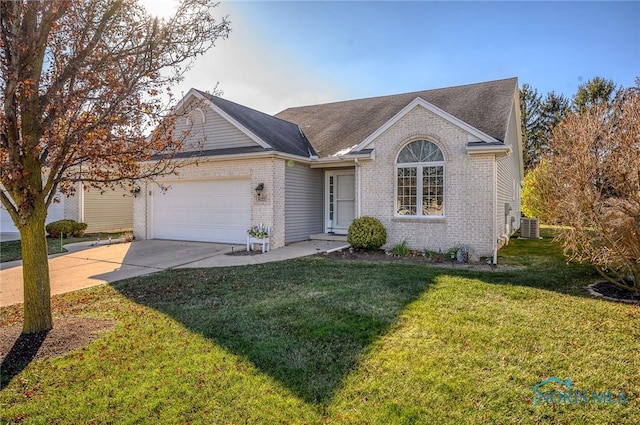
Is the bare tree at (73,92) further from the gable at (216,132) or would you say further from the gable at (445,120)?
the gable at (216,132)

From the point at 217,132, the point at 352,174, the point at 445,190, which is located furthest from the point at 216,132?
the point at 445,190

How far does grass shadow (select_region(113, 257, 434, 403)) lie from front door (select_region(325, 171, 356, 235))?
5.26 meters

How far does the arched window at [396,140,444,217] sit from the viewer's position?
10.9 m

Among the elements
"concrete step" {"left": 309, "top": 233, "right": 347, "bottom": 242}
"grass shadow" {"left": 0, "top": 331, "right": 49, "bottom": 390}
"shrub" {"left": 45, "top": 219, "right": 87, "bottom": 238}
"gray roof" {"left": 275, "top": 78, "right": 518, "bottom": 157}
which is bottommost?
"grass shadow" {"left": 0, "top": 331, "right": 49, "bottom": 390}

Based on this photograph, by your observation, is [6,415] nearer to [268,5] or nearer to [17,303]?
[17,303]

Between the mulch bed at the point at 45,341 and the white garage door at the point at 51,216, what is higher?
the white garage door at the point at 51,216

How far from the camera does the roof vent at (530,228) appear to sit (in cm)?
1620

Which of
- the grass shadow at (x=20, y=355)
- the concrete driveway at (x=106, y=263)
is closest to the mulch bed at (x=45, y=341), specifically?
the grass shadow at (x=20, y=355)

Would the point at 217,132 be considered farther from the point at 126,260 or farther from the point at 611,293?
the point at 611,293

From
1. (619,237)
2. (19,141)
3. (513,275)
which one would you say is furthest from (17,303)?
(619,237)

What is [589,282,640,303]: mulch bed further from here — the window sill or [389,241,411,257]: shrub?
[389,241,411,257]: shrub

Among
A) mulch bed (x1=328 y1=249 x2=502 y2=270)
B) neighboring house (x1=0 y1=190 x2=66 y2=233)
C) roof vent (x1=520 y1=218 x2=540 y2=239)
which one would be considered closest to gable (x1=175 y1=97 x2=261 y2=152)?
mulch bed (x1=328 y1=249 x2=502 y2=270)

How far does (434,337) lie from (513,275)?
451cm

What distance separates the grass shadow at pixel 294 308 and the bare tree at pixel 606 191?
2.86m
